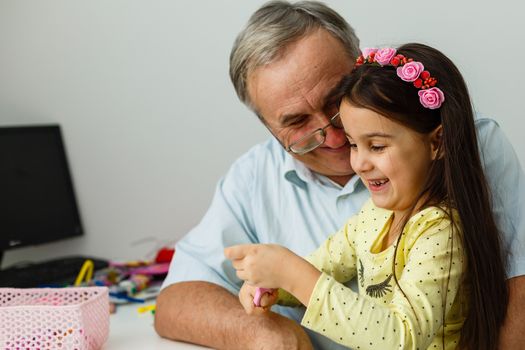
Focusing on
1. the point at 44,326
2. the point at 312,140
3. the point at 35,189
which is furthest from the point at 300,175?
the point at 35,189

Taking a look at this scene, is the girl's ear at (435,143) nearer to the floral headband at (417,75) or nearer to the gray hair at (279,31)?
the floral headband at (417,75)

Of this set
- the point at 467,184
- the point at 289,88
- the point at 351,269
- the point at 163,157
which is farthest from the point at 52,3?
the point at 467,184

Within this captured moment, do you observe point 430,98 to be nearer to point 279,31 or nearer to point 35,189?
point 279,31

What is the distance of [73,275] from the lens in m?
2.34

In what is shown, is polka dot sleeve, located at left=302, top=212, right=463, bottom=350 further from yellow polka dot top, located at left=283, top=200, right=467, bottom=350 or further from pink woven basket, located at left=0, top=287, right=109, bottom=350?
pink woven basket, located at left=0, top=287, right=109, bottom=350

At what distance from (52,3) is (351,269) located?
1704mm

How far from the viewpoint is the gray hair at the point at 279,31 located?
1574 millimetres

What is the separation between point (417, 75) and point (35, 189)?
5.60ft

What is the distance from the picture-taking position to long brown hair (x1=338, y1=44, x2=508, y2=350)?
47.6 inches

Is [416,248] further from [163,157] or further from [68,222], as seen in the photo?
[68,222]

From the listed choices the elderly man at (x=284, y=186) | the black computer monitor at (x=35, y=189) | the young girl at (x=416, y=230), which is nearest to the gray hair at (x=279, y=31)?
the elderly man at (x=284, y=186)

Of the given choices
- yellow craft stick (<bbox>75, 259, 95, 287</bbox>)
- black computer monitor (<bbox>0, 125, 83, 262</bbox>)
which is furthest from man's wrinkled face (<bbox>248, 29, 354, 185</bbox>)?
black computer monitor (<bbox>0, 125, 83, 262</bbox>)

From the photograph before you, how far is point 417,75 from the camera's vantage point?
4.03ft

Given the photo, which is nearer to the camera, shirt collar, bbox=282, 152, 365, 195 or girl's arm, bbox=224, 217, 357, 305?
girl's arm, bbox=224, 217, 357, 305
